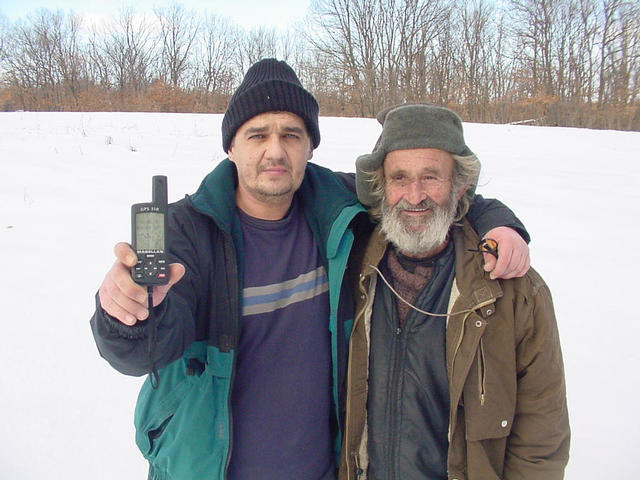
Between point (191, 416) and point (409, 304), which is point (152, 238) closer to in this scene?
point (191, 416)

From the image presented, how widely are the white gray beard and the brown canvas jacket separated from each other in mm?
117

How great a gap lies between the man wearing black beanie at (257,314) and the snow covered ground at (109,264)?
46.9 inches

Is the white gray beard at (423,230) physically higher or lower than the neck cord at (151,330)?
higher

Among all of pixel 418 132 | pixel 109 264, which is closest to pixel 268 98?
pixel 418 132

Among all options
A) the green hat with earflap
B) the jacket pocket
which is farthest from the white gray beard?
the jacket pocket

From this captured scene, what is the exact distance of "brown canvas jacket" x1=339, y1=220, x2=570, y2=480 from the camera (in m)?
1.52

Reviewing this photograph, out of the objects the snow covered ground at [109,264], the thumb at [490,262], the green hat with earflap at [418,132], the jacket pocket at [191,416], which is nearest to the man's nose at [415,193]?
the green hat with earflap at [418,132]

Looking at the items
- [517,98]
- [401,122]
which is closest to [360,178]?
[401,122]

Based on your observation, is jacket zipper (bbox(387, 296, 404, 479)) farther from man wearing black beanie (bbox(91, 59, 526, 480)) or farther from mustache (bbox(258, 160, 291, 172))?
mustache (bbox(258, 160, 291, 172))

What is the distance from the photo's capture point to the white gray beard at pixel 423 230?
66.5 inches

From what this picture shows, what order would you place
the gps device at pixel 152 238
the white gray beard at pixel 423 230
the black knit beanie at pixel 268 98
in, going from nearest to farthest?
the gps device at pixel 152 238 → the white gray beard at pixel 423 230 → the black knit beanie at pixel 268 98

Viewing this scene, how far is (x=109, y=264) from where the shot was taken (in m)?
4.36

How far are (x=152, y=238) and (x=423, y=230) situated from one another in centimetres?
103

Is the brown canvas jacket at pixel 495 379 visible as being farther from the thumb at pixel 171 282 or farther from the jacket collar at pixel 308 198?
the thumb at pixel 171 282
